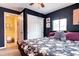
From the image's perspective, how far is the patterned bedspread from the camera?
53.9 inches

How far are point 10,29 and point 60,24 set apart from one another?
28.7 inches

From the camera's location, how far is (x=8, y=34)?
1.50m

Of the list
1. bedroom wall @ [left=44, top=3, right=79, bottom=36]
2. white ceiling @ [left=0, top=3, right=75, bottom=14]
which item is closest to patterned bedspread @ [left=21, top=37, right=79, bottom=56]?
bedroom wall @ [left=44, top=3, right=79, bottom=36]

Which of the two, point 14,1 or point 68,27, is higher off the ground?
point 14,1

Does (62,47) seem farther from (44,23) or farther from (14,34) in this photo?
(14,34)

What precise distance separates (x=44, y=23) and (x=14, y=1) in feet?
1.73

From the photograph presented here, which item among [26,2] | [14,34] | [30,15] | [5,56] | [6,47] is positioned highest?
[26,2]

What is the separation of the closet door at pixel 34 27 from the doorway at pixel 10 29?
6.9 inches

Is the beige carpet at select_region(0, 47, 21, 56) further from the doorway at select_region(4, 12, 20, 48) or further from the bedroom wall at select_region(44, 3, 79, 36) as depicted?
the bedroom wall at select_region(44, 3, 79, 36)

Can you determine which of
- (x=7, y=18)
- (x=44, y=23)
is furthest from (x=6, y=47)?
(x=44, y=23)

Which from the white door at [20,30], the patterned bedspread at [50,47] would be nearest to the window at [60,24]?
the patterned bedspread at [50,47]

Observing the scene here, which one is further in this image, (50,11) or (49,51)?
(50,11)

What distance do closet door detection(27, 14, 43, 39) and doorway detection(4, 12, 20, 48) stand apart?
176 millimetres

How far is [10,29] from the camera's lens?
4.95 ft
